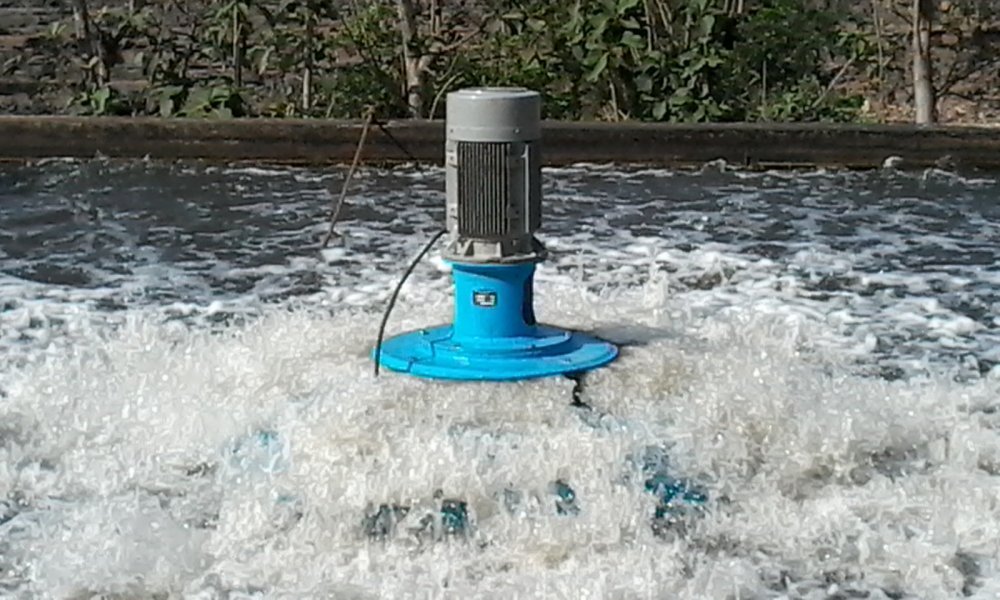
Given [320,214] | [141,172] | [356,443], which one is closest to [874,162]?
[320,214]

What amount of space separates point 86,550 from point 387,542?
536 millimetres

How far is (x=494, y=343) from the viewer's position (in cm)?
333

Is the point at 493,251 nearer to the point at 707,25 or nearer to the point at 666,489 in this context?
the point at 666,489

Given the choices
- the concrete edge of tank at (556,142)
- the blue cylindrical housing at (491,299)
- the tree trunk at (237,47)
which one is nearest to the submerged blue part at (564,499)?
the blue cylindrical housing at (491,299)

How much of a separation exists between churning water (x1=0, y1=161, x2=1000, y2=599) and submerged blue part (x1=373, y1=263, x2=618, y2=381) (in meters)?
0.06

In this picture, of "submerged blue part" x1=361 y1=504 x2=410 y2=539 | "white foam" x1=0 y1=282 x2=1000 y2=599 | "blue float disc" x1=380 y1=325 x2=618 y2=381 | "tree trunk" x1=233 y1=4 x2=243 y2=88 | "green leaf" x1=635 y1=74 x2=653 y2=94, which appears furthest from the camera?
"tree trunk" x1=233 y1=4 x2=243 y2=88

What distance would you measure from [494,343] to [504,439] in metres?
0.32

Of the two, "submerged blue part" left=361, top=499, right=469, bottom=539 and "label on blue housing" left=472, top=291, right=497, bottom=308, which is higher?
"label on blue housing" left=472, top=291, right=497, bottom=308

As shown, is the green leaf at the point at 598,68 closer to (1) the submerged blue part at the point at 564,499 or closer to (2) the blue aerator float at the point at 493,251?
(2) the blue aerator float at the point at 493,251

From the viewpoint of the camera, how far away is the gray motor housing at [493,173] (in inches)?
126

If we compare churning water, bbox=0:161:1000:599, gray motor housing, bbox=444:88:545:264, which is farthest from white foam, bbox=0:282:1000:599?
gray motor housing, bbox=444:88:545:264

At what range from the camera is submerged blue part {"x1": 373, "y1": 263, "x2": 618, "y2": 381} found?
3.27 m

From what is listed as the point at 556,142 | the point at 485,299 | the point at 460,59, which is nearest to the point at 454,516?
the point at 485,299

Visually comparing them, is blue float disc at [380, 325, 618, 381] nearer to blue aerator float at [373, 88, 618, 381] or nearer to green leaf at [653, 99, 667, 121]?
blue aerator float at [373, 88, 618, 381]
